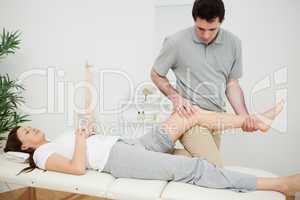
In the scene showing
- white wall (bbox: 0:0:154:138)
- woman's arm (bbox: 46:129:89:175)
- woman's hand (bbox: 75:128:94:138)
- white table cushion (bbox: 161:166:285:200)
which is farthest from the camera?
white wall (bbox: 0:0:154:138)

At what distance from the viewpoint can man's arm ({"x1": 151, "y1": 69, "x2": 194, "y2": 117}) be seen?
2154mm

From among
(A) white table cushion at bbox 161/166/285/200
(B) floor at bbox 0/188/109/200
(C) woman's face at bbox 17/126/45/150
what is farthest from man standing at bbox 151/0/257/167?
(C) woman's face at bbox 17/126/45/150

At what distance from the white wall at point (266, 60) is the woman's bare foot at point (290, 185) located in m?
0.73

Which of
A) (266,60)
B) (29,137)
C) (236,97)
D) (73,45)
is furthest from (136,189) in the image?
(73,45)

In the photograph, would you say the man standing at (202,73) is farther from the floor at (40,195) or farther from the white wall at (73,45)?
the floor at (40,195)

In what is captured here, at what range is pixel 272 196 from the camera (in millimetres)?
1707

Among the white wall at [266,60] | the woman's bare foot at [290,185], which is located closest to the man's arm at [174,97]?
the white wall at [266,60]

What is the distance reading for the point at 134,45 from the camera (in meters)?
2.91

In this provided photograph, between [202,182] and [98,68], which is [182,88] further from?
[98,68]

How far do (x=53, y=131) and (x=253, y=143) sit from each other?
6.18 ft

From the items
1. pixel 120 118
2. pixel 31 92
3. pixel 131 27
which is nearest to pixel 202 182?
pixel 120 118

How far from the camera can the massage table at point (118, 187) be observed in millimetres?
1719

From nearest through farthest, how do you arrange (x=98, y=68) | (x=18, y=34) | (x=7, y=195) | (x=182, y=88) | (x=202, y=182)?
(x=202, y=182) → (x=182, y=88) → (x=7, y=195) → (x=98, y=68) → (x=18, y=34)

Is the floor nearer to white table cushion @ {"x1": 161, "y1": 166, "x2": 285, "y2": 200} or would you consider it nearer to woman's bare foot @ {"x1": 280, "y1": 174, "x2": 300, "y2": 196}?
white table cushion @ {"x1": 161, "y1": 166, "x2": 285, "y2": 200}
